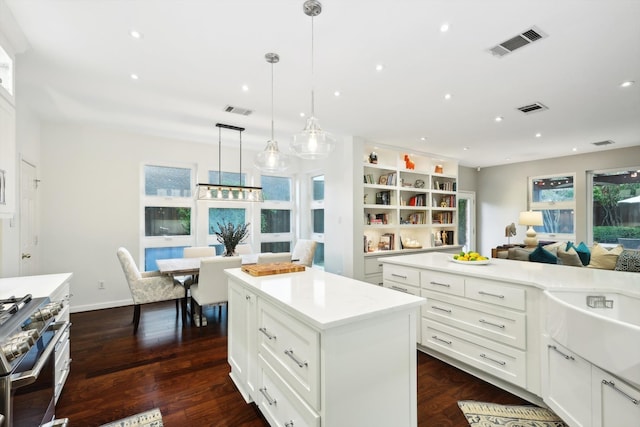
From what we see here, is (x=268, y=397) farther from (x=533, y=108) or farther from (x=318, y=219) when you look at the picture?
(x=318, y=219)

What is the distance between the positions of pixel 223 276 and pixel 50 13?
2.72m

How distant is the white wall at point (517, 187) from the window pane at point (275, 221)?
522 centimetres

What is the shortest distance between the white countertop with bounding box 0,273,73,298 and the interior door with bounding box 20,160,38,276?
4.83ft

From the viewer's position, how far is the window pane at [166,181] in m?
4.95

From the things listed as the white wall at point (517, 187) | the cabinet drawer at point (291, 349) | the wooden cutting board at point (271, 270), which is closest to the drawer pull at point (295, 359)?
the cabinet drawer at point (291, 349)

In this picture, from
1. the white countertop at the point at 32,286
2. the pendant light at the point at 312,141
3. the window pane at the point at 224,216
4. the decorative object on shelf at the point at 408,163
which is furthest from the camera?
the decorative object on shelf at the point at 408,163

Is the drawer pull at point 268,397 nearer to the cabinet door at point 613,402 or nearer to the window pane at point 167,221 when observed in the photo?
the cabinet door at point 613,402

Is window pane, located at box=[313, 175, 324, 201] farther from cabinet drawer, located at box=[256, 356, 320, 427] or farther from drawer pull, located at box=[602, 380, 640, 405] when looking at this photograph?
drawer pull, located at box=[602, 380, 640, 405]

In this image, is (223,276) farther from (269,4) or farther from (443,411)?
(269,4)

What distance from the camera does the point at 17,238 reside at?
3.23 m

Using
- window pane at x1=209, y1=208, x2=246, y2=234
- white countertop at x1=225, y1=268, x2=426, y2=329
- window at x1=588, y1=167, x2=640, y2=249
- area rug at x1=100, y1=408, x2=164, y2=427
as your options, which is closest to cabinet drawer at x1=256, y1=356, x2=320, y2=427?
white countertop at x1=225, y1=268, x2=426, y2=329

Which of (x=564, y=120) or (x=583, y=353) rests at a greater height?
(x=564, y=120)

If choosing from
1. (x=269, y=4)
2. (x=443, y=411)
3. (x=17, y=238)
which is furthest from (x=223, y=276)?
(x=269, y=4)

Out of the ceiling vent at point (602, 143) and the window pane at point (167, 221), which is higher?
the ceiling vent at point (602, 143)
